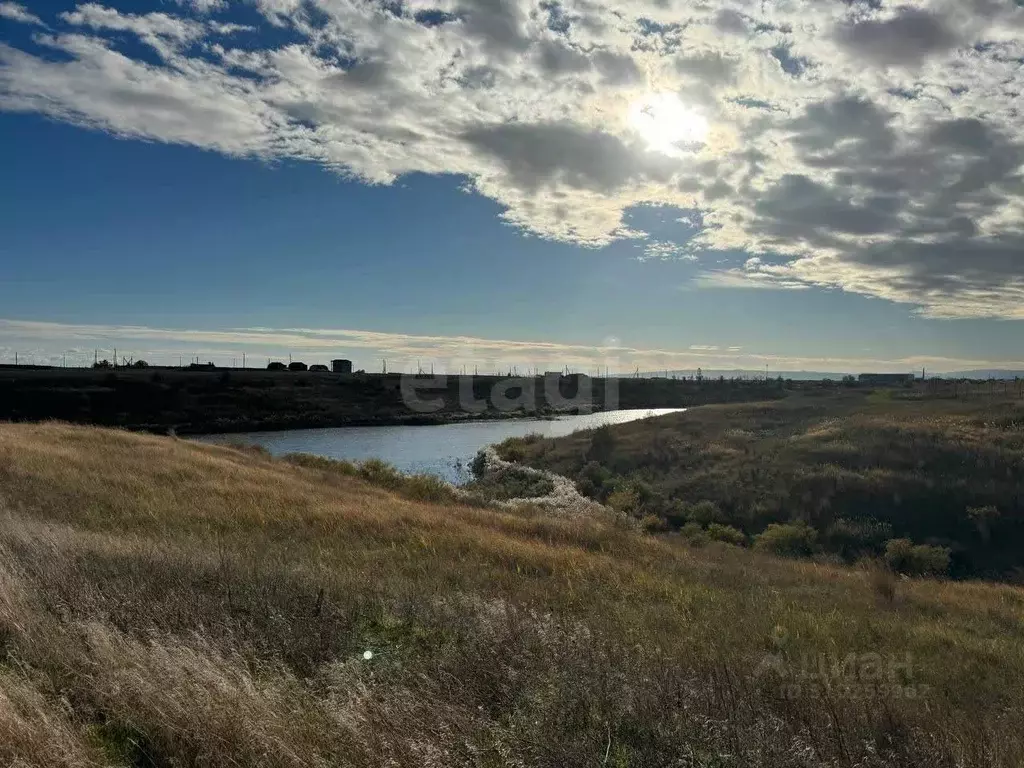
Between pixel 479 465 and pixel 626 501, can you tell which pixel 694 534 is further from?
pixel 479 465

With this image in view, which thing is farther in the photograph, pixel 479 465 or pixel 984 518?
pixel 479 465

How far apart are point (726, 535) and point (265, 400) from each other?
251 ft

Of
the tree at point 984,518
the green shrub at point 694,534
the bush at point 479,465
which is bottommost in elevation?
the bush at point 479,465

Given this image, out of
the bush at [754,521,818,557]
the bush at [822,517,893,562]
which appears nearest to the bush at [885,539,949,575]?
the bush at [822,517,893,562]

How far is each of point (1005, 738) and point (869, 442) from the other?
36.9m

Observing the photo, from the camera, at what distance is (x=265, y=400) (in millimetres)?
92250

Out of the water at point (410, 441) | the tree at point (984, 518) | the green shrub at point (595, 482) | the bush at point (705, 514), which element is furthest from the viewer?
the water at point (410, 441)

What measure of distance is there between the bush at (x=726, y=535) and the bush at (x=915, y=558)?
16.2 feet

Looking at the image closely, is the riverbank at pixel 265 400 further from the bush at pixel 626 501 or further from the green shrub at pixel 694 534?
the green shrub at pixel 694 534

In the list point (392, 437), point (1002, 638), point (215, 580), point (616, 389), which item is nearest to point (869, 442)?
point (1002, 638)

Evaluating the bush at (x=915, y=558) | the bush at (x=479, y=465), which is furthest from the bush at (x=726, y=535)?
the bush at (x=479, y=465)

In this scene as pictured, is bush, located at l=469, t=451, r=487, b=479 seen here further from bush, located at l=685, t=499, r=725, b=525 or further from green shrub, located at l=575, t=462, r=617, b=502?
bush, located at l=685, t=499, r=725, b=525

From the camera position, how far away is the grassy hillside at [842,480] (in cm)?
2686

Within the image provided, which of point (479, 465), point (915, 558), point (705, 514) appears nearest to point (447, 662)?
point (915, 558)
